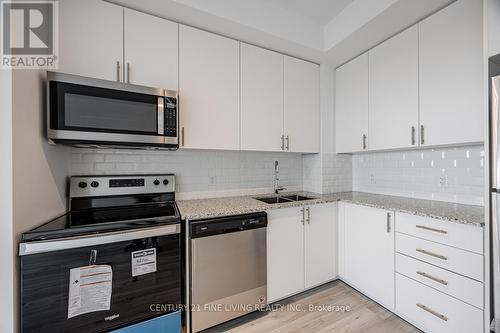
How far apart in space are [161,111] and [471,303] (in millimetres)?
2356

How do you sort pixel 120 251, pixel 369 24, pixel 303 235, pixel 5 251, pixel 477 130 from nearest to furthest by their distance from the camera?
pixel 5 251
pixel 120 251
pixel 477 130
pixel 369 24
pixel 303 235

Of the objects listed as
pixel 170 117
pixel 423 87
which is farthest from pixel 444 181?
pixel 170 117

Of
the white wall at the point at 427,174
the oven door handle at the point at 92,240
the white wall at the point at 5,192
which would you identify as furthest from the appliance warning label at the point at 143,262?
the white wall at the point at 427,174

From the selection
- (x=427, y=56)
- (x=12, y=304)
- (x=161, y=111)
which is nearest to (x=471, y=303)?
(x=427, y=56)

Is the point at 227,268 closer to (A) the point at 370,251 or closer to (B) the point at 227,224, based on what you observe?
(B) the point at 227,224

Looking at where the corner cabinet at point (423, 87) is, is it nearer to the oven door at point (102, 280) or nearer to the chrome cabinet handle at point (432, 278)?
the chrome cabinet handle at point (432, 278)

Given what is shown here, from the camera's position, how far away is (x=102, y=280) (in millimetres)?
1206

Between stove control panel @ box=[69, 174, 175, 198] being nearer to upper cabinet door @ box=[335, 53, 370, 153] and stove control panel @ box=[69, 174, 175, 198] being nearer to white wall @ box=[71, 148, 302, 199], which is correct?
white wall @ box=[71, 148, 302, 199]

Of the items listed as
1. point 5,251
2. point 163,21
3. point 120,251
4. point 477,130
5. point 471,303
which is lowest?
point 471,303

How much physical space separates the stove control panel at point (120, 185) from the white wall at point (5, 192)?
0.69 metres

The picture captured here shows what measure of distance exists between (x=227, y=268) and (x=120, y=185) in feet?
3.64

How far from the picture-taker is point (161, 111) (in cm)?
154

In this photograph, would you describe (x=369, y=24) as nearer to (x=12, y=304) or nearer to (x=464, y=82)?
(x=464, y=82)

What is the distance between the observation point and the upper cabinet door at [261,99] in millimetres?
2059
